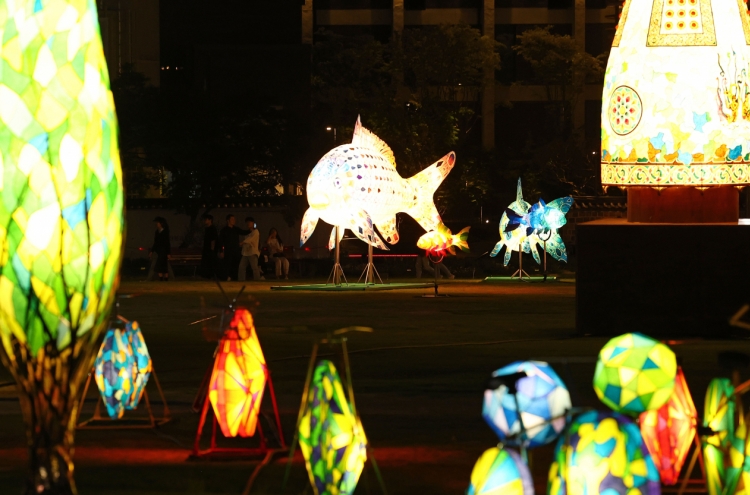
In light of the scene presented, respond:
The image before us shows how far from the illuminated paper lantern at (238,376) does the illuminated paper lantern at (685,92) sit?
27.5 feet

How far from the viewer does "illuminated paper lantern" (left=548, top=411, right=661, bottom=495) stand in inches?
180

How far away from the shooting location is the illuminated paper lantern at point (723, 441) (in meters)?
5.27

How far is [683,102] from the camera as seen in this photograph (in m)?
14.6

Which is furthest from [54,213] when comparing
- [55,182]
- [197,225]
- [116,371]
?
[197,225]

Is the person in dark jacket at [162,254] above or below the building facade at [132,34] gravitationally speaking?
below

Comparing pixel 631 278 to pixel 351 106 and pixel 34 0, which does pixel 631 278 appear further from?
pixel 351 106

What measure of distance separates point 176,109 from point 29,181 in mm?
36526

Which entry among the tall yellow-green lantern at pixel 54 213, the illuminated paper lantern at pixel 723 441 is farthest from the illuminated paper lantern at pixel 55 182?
the illuminated paper lantern at pixel 723 441

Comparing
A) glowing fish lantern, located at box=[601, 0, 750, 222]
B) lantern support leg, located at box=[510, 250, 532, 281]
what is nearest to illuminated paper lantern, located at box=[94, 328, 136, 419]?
glowing fish lantern, located at box=[601, 0, 750, 222]

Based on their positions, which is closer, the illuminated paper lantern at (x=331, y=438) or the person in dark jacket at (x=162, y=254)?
the illuminated paper lantern at (x=331, y=438)

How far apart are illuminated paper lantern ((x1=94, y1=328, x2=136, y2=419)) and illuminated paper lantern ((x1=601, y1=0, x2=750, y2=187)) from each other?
7.93m

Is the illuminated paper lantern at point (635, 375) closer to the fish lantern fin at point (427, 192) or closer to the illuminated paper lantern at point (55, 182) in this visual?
the illuminated paper lantern at point (55, 182)

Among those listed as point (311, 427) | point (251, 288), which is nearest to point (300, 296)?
point (251, 288)

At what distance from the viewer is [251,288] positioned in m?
24.6
